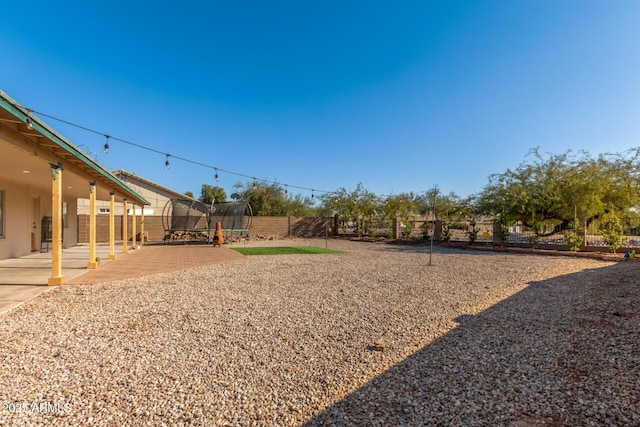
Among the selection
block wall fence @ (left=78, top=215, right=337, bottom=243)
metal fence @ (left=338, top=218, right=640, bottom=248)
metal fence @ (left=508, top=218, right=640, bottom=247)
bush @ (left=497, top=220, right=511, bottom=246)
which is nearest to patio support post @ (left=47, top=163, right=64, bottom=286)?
metal fence @ (left=338, top=218, right=640, bottom=248)

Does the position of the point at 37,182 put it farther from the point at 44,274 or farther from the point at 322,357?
the point at 322,357

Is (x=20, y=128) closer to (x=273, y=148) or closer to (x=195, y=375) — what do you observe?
(x=195, y=375)

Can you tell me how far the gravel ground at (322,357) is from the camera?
207 cm

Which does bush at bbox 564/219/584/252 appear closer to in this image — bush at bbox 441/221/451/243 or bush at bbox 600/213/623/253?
bush at bbox 600/213/623/253

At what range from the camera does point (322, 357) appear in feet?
9.62

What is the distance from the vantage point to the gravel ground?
2.07 meters

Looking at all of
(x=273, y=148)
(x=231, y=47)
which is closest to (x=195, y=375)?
(x=231, y=47)

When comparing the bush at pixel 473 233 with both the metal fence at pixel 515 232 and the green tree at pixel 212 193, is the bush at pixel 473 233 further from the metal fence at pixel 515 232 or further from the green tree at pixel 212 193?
the green tree at pixel 212 193

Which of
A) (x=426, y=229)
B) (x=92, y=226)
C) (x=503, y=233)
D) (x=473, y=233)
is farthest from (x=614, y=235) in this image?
(x=92, y=226)

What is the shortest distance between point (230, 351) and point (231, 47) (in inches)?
529

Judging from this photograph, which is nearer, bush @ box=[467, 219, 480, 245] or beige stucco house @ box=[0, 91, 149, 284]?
beige stucco house @ box=[0, 91, 149, 284]

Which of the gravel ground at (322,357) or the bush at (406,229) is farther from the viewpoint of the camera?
the bush at (406,229)

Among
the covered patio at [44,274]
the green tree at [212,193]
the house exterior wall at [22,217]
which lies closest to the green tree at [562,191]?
the covered patio at [44,274]

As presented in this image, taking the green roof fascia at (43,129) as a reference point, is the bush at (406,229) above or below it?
below
